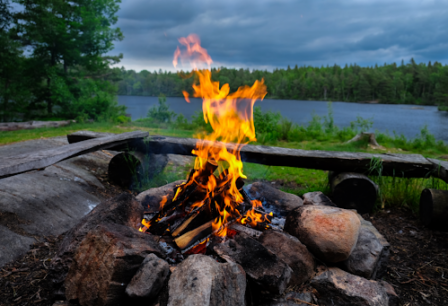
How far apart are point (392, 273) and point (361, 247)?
2.09 ft

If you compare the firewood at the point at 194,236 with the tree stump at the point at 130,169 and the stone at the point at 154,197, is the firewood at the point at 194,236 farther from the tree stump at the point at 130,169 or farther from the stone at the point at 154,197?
the tree stump at the point at 130,169

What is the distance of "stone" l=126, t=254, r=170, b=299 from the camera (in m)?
2.10

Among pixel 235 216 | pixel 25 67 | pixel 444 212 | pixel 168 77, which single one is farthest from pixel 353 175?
pixel 168 77

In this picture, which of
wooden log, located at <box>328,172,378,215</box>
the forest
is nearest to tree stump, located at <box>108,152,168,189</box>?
wooden log, located at <box>328,172,378,215</box>

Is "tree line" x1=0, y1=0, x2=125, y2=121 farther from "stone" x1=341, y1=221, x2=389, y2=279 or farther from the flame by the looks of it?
"stone" x1=341, y1=221, x2=389, y2=279

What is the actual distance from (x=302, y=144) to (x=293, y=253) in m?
9.24

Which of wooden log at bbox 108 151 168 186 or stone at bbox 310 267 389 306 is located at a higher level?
wooden log at bbox 108 151 168 186

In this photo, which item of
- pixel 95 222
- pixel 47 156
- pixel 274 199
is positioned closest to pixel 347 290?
pixel 274 199

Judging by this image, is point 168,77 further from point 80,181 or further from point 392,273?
point 392,273

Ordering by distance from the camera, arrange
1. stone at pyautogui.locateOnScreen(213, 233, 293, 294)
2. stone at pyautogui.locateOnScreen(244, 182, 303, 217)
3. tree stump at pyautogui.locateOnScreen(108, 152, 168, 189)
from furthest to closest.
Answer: tree stump at pyautogui.locateOnScreen(108, 152, 168, 189) → stone at pyautogui.locateOnScreen(244, 182, 303, 217) → stone at pyautogui.locateOnScreen(213, 233, 293, 294)

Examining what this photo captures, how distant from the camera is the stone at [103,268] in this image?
7.02ft

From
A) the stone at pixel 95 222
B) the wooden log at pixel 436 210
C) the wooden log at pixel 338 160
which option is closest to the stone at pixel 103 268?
the stone at pixel 95 222

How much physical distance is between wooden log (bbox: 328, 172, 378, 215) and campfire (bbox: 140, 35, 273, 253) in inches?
74.0

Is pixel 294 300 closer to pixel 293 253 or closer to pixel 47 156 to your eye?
pixel 293 253
